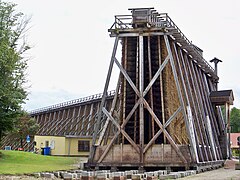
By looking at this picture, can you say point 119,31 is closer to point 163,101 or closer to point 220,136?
point 163,101

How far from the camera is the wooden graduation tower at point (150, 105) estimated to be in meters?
29.4

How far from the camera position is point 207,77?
48250 mm

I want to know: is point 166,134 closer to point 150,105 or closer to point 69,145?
point 150,105

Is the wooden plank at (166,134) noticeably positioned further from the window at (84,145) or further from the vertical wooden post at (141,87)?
the window at (84,145)

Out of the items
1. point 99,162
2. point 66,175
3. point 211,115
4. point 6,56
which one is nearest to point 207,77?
point 211,115

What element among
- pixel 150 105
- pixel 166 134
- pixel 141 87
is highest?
pixel 141 87

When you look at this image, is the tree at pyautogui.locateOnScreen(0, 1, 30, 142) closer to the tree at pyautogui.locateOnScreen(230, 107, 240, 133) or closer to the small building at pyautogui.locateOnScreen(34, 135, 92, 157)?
the small building at pyautogui.locateOnScreen(34, 135, 92, 157)

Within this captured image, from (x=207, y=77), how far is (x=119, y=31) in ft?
62.5

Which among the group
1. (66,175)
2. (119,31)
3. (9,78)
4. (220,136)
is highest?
(119,31)

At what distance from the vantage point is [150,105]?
104 feet

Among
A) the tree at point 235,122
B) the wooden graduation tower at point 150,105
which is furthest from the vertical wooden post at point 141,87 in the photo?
the tree at point 235,122

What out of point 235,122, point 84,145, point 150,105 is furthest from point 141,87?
point 235,122

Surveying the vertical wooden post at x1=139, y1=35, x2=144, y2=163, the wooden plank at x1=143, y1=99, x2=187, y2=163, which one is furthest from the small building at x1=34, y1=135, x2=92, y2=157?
the wooden plank at x1=143, y1=99, x2=187, y2=163

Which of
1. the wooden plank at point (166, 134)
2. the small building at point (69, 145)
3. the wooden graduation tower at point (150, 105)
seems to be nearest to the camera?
the wooden plank at point (166, 134)
